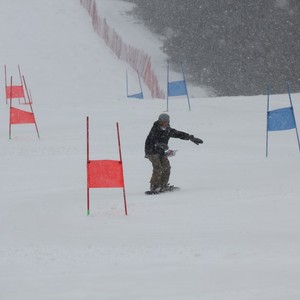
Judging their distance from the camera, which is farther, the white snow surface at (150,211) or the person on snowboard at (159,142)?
the person on snowboard at (159,142)

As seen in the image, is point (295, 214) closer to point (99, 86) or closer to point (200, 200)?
A: point (200, 200)

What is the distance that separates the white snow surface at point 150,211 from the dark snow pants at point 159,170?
0.96 ft

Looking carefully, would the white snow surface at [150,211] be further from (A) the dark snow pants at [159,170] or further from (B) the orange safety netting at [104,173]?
(B) the orange safety netting at [104,173]

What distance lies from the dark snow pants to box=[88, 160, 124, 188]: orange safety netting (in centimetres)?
181

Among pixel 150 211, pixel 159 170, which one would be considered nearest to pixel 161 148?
pixel 159 170

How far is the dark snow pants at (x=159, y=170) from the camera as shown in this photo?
12.3 metres

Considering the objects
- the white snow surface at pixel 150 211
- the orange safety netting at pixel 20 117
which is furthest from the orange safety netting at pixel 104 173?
the orange safety netting at pixel 20 117

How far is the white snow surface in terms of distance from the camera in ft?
23.5

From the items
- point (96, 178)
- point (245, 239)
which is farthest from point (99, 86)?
point (245, 239)

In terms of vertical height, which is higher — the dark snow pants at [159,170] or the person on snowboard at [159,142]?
the person on snowboard at [159,142]

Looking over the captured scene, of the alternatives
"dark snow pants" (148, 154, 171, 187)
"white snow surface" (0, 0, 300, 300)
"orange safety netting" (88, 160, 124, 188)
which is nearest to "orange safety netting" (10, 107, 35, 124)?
"white snow surface" (0, 0, 300, 300)

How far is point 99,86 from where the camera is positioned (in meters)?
34.2

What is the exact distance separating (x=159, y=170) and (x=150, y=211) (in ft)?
5.41

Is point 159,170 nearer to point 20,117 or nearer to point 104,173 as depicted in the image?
point 104,173
